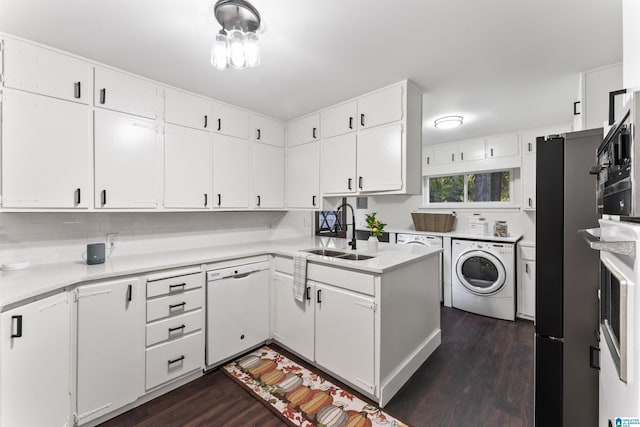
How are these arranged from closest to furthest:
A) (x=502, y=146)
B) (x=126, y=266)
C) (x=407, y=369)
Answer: (x=126, y=266) < (x=407, y=369) < (x=502, y=146)

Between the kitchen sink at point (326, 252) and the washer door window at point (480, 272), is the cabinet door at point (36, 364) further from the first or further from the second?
the washer door window at point (480, 272)

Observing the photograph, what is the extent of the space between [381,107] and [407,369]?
2.20 meters

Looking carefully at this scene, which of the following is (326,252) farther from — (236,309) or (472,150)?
(472,150)

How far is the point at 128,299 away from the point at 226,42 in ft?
5.63

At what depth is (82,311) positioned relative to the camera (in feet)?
5.26

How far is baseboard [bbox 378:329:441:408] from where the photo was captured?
182cm

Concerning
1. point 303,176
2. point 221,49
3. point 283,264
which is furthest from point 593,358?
point 303,176

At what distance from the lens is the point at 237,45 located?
1401 mm

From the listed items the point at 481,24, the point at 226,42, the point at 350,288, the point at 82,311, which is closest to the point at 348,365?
the point at 350,288

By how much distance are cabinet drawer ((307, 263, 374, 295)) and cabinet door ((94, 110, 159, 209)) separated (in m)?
1.49

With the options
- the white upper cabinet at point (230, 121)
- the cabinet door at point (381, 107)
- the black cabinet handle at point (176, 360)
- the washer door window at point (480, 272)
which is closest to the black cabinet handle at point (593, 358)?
the cabinet door at point (381, 107)

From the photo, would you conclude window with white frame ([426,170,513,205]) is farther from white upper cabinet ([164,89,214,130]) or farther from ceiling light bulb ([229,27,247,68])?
ceiling light bulb ([229,27,247,68])

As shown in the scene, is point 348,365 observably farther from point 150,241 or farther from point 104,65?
point 104,65

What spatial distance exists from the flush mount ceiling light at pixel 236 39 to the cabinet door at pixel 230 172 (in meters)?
1.35
